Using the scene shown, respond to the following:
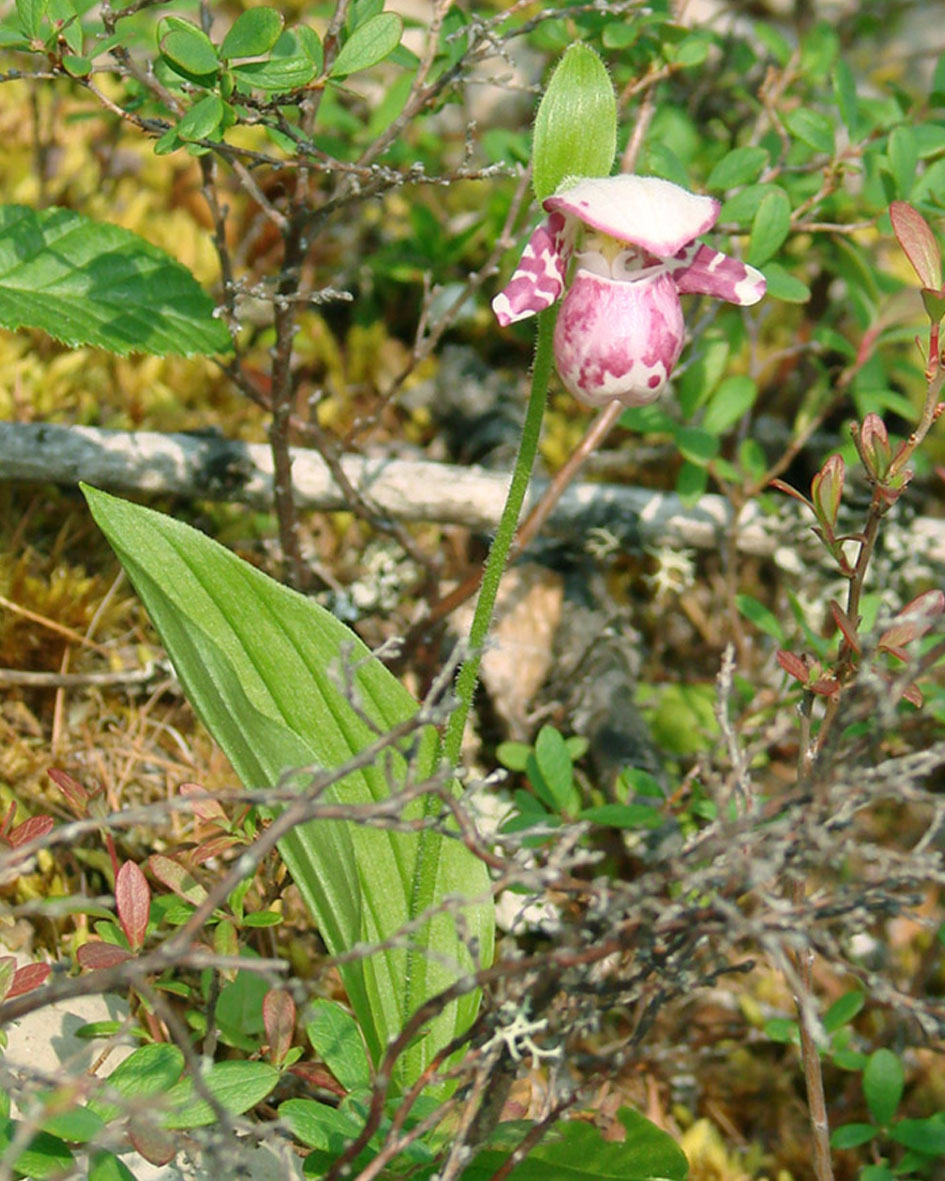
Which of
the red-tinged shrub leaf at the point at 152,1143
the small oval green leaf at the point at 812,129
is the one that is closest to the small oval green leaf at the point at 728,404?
the small oval green leaf at the point at 812,129

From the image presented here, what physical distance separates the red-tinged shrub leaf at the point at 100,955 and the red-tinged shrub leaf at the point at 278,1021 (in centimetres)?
18

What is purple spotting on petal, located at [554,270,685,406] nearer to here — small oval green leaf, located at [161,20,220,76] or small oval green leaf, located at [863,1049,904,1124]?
small oval green leaf, located at [161,20,220,76]

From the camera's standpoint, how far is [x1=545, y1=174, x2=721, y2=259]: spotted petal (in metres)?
1.26

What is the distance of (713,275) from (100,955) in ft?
3.81

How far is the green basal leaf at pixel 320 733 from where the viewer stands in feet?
4.79

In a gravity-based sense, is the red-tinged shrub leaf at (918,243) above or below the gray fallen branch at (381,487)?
above

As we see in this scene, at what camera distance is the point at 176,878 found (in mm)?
1487

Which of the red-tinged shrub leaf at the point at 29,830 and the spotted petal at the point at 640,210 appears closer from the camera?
the spotted petal at the point at 640,210

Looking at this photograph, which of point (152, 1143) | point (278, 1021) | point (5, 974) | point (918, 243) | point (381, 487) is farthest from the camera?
point (381, 487)

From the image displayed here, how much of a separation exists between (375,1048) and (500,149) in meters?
1.96

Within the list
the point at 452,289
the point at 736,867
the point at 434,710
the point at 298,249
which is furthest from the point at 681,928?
the point at 452,289

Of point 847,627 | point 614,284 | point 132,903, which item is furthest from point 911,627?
point 132,903

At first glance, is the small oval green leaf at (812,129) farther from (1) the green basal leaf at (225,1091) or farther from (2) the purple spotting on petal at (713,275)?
(1) the green basal leaf at (225,1091)

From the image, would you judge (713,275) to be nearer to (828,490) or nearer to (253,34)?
(828,490)
